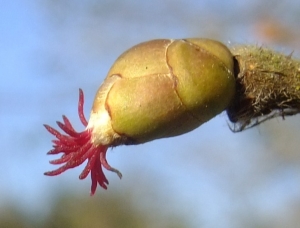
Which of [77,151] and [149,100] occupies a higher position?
[149,100]

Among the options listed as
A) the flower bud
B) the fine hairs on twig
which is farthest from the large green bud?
the fine hairs on twig

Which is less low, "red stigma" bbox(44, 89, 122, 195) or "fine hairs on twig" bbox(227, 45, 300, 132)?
"fine hairs on twig" bbox(227, 45, 300, 132)

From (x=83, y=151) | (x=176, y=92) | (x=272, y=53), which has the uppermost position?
(x=272, y=53)

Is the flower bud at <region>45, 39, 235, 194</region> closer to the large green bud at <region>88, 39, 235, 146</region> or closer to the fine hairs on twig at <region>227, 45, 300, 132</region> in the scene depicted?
the large green bud at <region>88, 39, 235, 146</region>

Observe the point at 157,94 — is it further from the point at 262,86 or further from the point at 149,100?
the point at 262,86

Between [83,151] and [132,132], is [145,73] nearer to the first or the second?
[132,132]

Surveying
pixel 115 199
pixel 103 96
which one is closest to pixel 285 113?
pixel 103 96

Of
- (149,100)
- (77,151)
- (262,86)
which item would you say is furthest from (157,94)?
(262,86)
